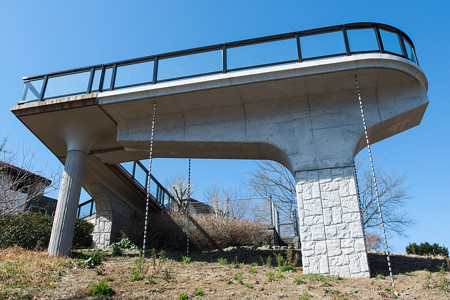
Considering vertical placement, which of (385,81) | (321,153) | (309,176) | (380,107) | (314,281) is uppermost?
(385,81)

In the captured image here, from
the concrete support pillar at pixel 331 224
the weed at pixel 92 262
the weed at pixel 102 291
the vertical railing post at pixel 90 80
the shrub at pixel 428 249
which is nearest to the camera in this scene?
the weed at pixel 102 291

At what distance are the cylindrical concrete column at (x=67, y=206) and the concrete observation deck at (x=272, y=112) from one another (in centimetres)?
3

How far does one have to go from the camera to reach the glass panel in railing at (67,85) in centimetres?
1188

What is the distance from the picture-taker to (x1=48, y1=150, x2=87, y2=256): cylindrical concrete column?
10859 millimetres

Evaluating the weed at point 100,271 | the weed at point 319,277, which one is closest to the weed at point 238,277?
the weed at point 319,277

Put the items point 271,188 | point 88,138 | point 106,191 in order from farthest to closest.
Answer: point 271,188 → point 106,191 → point 88,138

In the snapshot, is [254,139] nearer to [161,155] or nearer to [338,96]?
[338,96]

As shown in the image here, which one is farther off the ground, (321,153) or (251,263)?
(321,153)

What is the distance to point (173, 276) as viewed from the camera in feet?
26.5

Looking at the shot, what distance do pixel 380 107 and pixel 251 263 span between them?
6.07m

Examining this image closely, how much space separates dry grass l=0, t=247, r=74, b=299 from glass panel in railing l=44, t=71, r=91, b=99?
5.31 meters

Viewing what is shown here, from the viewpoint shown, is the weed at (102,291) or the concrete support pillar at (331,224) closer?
the weed at (102,291)

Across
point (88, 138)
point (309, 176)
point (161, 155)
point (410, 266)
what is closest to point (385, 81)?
point (309, 176)

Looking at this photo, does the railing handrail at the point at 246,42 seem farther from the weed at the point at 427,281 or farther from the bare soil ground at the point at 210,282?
the weed at the point at 427,281
